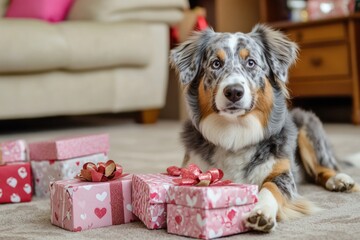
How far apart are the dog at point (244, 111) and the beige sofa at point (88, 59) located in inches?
85.6

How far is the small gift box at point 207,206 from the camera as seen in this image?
129 centimetres

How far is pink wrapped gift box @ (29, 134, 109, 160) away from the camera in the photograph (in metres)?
1.95

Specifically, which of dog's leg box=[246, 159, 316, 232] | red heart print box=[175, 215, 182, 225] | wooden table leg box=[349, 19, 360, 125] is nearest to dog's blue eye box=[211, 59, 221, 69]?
dog's leg box=[246, 159, 316, 232]

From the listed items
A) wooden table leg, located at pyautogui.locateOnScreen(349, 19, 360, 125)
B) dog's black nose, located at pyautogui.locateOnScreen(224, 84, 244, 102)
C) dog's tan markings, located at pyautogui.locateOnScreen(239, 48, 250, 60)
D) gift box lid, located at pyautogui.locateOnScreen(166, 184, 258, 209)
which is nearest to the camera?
gift box lid, located at pyautogui.locateOnScreen(166, 184, 258, 209)

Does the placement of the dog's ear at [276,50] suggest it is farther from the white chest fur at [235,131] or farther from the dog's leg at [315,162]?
the dog's leg at [315,162]

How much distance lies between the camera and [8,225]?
61.9 inches

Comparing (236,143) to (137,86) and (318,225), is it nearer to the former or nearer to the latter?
(318,225)

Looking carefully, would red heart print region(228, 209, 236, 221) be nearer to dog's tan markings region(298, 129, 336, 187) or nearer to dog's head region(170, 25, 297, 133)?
dog's head region(170, 25, 297, 133)

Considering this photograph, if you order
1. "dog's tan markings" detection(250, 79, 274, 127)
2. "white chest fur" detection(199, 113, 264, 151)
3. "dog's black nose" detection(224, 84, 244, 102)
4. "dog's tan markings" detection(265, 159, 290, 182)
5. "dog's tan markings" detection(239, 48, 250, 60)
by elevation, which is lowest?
"dog's tan markings" detection(265, 159, 290, 182)

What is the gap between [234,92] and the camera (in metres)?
1.60

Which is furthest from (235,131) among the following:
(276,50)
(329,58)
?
(329,58)

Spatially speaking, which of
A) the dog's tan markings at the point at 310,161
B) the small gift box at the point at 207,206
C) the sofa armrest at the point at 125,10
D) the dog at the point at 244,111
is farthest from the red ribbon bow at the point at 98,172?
the sofa armrest at the point at 125,10

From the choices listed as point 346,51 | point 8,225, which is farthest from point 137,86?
point 8,225

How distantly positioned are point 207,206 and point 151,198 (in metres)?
0.17
